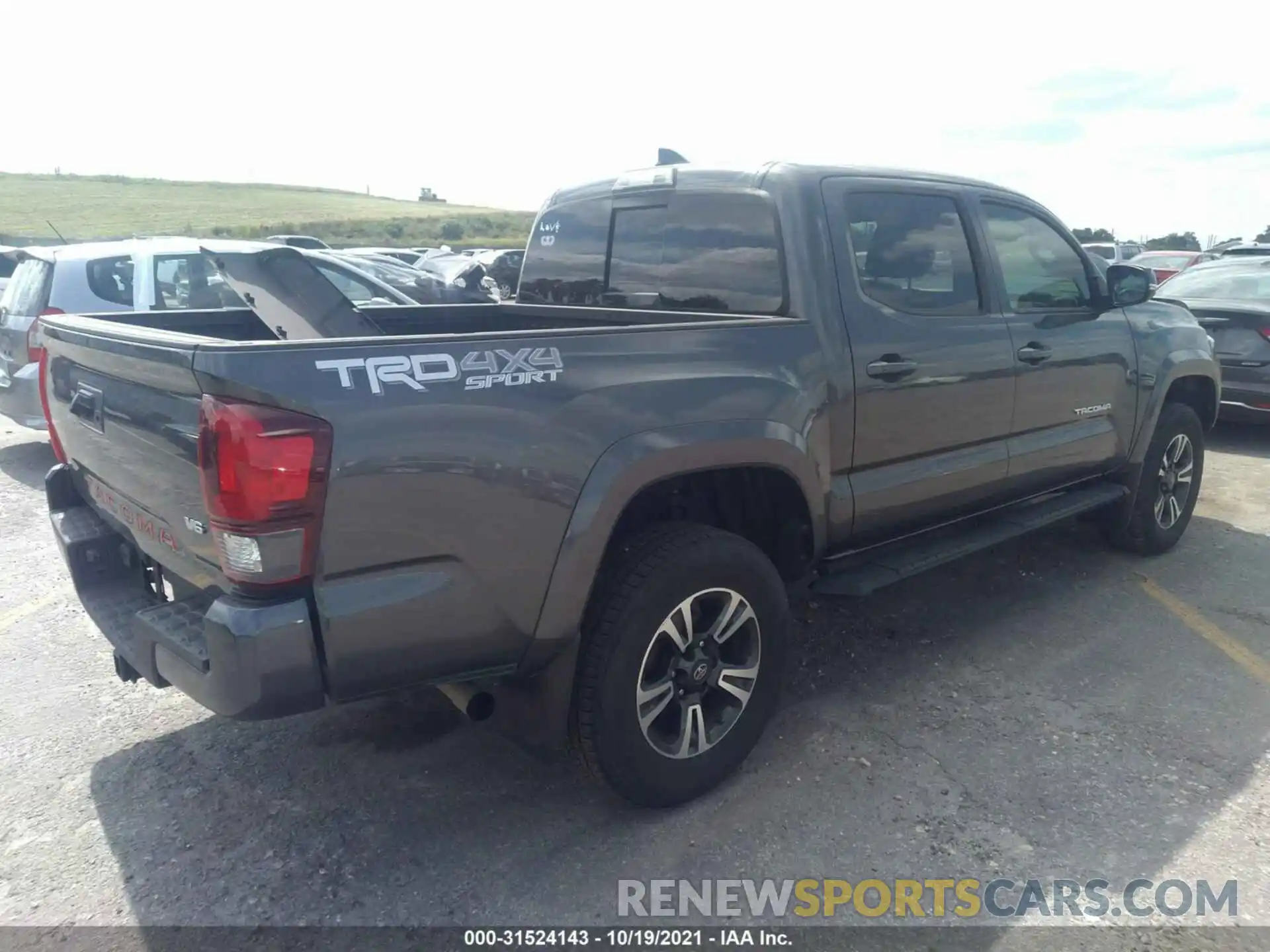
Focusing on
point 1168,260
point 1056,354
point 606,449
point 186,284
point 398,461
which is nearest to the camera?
point 398,461

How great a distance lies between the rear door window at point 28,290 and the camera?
730 centimetres

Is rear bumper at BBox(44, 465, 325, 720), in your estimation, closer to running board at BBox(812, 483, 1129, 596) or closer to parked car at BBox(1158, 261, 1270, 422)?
running board at BBox(812, 483, 1129, 596)

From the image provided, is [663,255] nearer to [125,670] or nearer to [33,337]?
[125,670]

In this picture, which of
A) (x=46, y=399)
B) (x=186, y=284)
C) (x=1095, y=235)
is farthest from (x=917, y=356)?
(x=1095, y=235)

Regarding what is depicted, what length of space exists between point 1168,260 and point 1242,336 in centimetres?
1181

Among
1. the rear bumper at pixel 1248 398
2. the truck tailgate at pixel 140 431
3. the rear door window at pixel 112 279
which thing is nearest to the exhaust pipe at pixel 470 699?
the truck tailgate at pixel 140 431

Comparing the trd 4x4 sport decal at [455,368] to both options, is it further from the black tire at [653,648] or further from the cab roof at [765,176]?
the cab roof at [765,176]

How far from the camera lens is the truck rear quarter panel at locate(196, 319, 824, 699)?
2275 millimetres

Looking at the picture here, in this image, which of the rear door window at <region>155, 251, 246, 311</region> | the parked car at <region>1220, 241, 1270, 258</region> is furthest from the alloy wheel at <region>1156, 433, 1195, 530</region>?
the parked car at <region>1220, 241, 1270, 258</region>

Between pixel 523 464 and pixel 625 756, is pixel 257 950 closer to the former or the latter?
pixel 625 756

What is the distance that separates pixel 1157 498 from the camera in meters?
5.41

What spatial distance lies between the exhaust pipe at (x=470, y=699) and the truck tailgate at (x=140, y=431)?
721 mm

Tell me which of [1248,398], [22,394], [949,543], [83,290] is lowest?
[22,394]

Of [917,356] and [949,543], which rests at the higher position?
[917,356]
